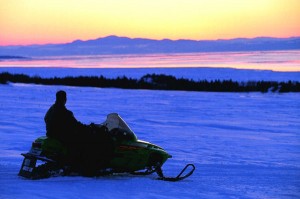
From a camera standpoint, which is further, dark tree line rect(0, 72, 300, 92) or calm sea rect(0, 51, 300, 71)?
calm sea rect(0, 51, 300, 71)

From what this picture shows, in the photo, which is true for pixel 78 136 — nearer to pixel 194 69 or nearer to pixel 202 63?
pixel 194 69

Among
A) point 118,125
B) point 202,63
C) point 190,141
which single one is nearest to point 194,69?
point 202,63

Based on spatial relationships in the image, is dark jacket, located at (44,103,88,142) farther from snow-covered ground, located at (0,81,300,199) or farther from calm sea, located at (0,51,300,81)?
calm sea, located at (0,51,300,81)

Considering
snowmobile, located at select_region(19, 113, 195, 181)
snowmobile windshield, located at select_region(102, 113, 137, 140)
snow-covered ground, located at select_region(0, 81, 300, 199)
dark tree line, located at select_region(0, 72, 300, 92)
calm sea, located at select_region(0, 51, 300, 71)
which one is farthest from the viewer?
calm sea, located at select_region(0, 51, 300, 71)

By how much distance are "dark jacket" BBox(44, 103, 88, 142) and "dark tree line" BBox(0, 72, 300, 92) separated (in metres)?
25.4

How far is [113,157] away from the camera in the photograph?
28.6 ft

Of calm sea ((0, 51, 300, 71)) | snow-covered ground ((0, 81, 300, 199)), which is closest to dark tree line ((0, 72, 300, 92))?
snow-covered ground ((0, 81, 300, 199))

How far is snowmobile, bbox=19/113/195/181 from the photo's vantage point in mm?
8344

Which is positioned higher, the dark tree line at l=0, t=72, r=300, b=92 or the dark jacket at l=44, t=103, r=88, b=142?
the dark jacket at l=44, t=103, r=88, b=142

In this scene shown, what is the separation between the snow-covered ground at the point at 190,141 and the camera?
8.00 meters

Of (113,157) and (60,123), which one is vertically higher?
(60,123)


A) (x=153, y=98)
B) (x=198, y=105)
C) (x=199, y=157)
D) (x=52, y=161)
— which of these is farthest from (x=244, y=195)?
(x=153, y=98)

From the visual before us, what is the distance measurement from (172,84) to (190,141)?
23273mm

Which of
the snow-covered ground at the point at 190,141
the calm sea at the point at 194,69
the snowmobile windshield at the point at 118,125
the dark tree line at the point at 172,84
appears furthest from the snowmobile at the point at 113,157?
the calm sea at the point at 194,69
